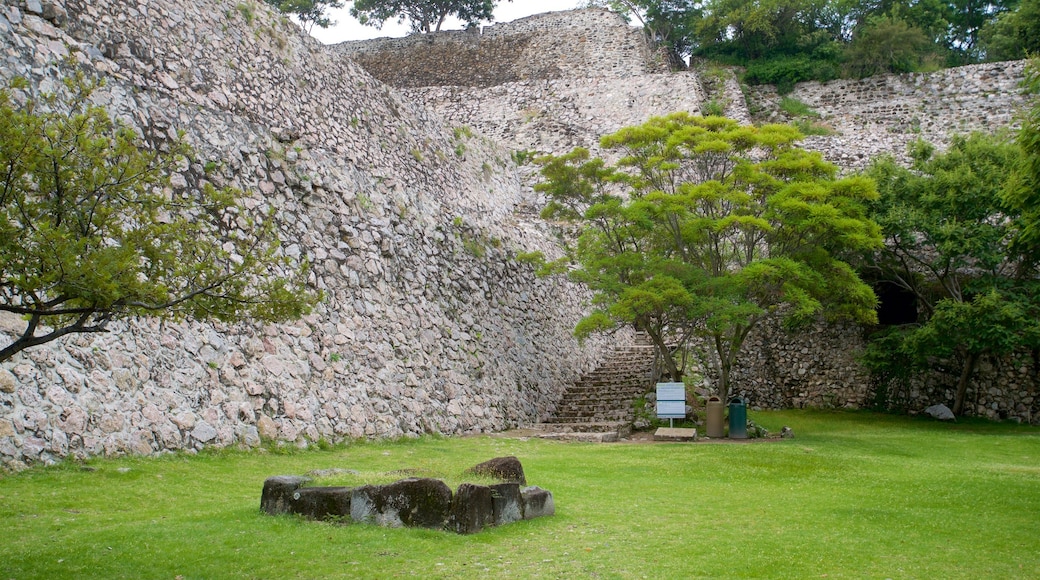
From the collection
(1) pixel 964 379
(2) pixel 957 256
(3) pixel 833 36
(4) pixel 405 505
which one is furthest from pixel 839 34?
(4) pixel 405 505

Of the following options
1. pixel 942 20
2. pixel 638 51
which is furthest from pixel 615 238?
pixel 942 20

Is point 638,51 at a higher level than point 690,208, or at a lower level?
higher

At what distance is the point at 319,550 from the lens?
5797mm

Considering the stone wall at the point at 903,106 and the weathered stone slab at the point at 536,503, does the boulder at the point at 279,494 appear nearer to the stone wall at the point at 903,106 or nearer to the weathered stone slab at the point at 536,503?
the weathered stone slab at the point at 536,503

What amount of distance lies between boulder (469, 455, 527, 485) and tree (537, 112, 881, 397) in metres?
7.67

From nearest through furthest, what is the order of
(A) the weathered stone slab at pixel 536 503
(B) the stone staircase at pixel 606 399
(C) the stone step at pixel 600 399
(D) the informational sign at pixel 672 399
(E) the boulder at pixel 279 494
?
(E) the boulder at pixel 279 494 → (A) the weathered stone slab at pixel 536 503 → (D) the informational sign at pixel 672 399 → (B) the stone staircase at pixel 606 399 → (C) the stone step at pixel 600 399

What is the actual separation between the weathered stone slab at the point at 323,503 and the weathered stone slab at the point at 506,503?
3.95 feet

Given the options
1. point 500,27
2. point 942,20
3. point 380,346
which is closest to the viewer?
point 380,346

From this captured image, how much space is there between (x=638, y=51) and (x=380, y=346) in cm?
2527

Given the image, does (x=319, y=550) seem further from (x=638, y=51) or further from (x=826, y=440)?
(x=638, y=51)

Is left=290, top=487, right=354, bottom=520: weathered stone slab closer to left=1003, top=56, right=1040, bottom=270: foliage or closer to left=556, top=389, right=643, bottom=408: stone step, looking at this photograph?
left=1003, top=56, right=1040, bottom=270: foliage

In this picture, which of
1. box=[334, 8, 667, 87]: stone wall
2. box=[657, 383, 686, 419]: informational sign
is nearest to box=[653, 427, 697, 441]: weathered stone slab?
box=[657, 383, 686, 419]: informational sign

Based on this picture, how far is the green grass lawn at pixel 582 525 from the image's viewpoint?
5531mm

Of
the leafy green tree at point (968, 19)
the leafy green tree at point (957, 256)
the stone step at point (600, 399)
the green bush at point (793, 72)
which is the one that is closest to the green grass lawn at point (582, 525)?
the stone step at point (600, 399)
